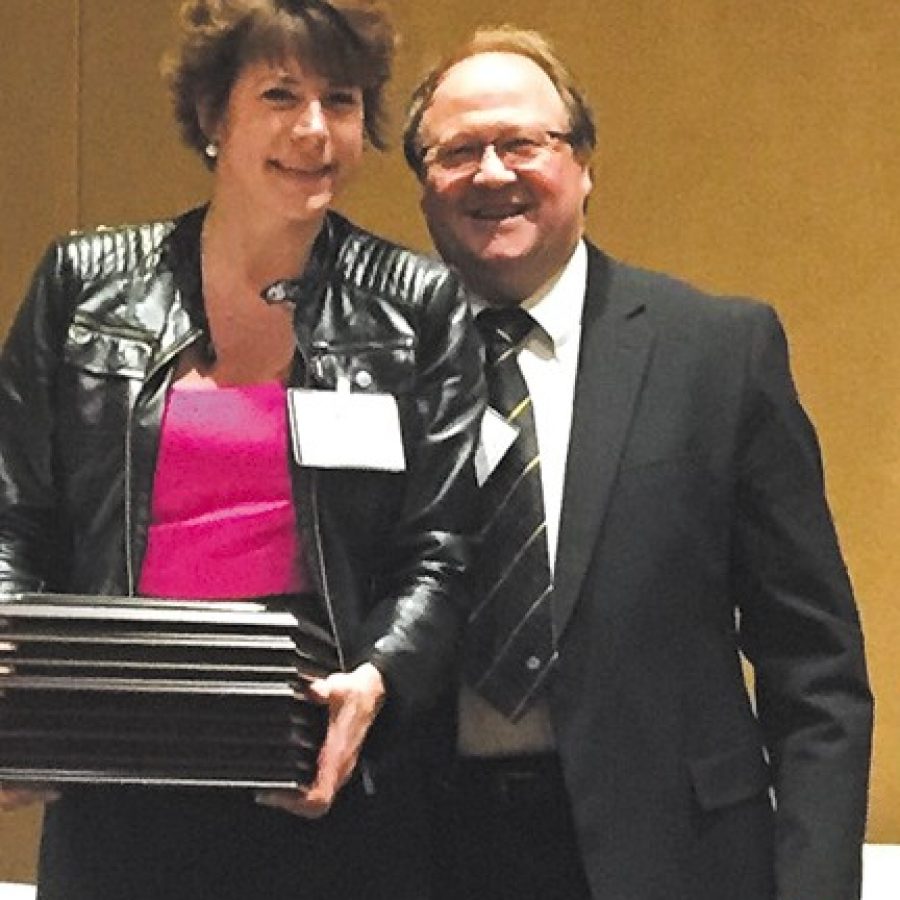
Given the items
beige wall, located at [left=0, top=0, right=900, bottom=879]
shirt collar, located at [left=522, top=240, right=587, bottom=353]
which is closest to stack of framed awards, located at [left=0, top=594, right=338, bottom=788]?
shirt collar, located at [left=522, top=240, right=587, bottom=353]

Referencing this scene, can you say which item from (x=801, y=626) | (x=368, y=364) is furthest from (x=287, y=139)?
(x=801, y=626)

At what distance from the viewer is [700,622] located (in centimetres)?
217

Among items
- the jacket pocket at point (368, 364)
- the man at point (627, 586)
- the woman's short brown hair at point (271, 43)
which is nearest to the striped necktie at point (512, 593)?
the man at point (627, 586)

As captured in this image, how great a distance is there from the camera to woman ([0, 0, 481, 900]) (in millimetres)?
1835

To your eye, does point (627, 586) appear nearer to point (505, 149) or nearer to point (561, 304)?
point (561, 304)

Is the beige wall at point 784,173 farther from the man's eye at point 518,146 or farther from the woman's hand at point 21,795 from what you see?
the woman's hand at point 21,795

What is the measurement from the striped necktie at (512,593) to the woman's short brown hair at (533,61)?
1.42ft

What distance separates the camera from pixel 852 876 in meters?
2.20

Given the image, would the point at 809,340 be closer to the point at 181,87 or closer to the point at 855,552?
the point at 855,552

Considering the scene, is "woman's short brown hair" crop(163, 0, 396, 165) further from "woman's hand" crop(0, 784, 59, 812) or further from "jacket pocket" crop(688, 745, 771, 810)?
"jacket pocket" crop(688, 745, 771, 810)

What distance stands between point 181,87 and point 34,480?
424 mm

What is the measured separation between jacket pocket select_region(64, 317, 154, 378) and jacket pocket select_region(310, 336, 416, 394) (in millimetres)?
170

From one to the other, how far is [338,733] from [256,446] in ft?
0.96

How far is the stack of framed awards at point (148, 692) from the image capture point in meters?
1.69
